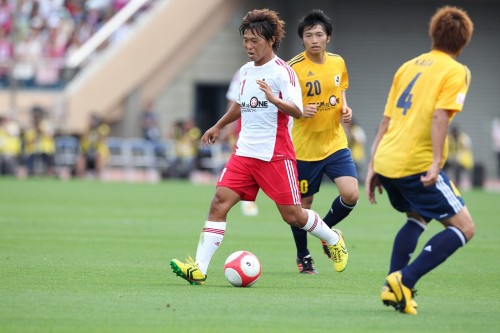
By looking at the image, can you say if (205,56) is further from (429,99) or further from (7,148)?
(429,99)

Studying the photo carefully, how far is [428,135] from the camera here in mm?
8234

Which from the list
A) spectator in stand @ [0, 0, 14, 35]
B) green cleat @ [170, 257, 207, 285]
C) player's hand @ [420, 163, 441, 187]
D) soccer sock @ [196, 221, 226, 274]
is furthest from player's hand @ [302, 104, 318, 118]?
spectator in stand @ [0, 0, 14, 35]

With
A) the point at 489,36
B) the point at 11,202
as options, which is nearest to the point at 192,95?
the point at 489,36

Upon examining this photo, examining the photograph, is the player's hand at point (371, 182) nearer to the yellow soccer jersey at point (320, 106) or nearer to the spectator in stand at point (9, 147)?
the yellow soccer jersey at point (320, 106)

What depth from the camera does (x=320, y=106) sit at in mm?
11250

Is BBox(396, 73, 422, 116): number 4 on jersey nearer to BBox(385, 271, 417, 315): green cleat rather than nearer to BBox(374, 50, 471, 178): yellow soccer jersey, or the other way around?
BBox(374, 50, 471, 178): yellow soccer jersey

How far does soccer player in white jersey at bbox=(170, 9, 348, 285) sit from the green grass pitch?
52 cm

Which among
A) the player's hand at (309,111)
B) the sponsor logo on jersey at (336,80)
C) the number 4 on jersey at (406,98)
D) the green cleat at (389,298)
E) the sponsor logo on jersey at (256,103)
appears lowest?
the green cleat at (389,298)

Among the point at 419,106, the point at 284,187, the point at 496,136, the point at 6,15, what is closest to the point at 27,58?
the point at 6,15

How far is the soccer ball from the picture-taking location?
985 centimetres

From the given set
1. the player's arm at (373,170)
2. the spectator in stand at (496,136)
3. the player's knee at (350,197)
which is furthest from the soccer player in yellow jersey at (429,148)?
the spectator in stand at (496,136)

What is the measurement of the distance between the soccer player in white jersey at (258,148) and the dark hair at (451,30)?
6.00 feet

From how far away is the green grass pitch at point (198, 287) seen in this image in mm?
7746

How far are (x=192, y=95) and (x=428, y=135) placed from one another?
30.7m
